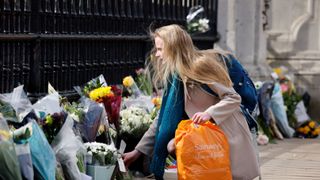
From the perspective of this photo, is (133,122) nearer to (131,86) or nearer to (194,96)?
(131,86)

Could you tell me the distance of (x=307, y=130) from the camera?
15.6 metres

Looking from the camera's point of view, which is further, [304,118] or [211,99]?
[304,118]

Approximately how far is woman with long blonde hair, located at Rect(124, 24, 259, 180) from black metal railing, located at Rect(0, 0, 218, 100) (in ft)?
6.32

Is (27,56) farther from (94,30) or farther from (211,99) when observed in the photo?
(211,99)

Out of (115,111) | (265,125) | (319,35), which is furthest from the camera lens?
(319,35)

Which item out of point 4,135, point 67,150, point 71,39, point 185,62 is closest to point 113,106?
point 71,39

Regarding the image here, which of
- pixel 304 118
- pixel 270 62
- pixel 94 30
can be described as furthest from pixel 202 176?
pixel 270 62

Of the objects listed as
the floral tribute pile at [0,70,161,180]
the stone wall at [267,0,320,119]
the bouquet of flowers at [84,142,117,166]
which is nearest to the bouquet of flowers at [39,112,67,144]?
the floral tribute pile at [0,70,161,180]

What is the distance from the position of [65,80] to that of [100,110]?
1894mm

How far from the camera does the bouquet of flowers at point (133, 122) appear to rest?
9680 mm

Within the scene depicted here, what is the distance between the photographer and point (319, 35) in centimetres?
1770

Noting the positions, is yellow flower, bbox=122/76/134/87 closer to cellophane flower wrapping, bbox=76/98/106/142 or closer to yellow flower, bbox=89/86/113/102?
yellow flower, bbox=89/86/113/102

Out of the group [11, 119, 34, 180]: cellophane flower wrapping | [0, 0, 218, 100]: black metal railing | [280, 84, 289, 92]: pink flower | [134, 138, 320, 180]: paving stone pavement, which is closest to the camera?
[11, 119, 34, 180]: cellophane flower wrapping

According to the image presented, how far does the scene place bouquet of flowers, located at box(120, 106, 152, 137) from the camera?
968 centimetres
